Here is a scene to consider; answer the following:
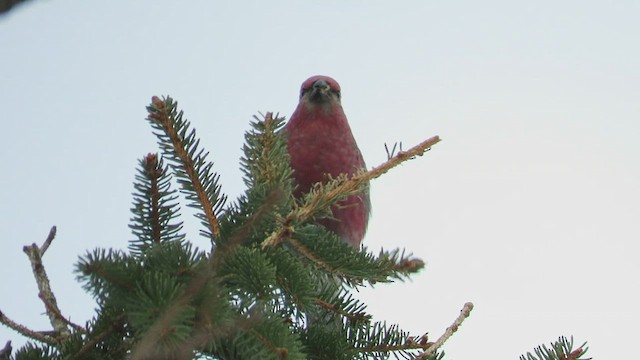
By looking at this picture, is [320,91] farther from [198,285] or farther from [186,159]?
[198,285]

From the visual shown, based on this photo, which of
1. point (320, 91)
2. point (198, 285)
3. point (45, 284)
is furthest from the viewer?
point (320, 91)

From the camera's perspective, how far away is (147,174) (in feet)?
5.74

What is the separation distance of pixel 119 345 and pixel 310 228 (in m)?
0.53

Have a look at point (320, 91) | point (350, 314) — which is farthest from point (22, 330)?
point (320, 91)

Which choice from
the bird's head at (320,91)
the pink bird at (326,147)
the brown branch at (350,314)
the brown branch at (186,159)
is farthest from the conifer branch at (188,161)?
the bird's head at (320,91)

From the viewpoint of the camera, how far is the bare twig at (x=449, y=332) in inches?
78.1

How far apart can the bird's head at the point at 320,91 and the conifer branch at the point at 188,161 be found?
290 cm

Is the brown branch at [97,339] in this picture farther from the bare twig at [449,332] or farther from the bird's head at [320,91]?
the bird's head at [320,91]

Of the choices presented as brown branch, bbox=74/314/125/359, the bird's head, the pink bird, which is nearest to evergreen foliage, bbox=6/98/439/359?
brown branch, bbox=74/314/125/359

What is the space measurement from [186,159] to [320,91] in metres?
2.96

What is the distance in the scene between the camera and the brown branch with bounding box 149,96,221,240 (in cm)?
175

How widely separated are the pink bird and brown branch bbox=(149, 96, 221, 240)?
2.08 meters

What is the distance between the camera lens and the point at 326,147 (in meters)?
4.31

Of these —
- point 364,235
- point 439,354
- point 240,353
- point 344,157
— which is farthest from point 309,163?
point 240,353
